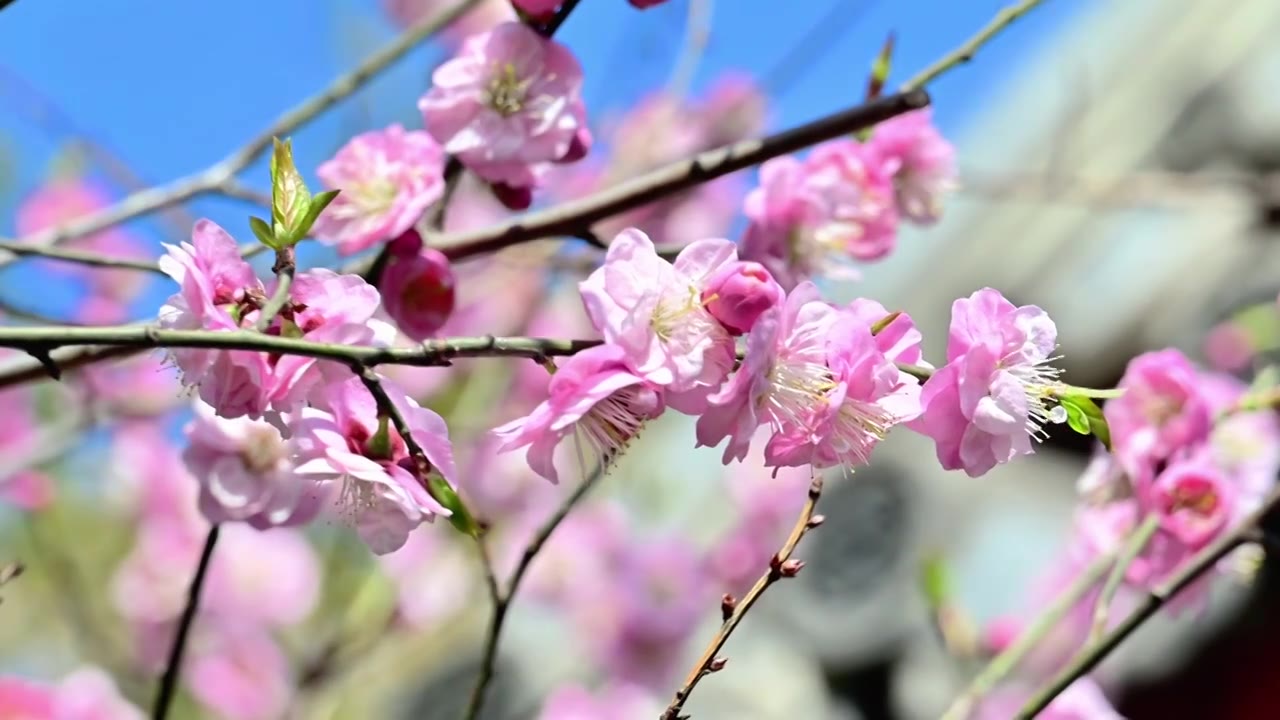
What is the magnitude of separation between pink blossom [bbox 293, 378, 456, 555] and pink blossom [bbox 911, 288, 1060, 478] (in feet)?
0.82

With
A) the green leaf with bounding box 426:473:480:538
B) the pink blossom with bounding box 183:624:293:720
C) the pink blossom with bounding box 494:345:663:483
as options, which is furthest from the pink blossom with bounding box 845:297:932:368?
the pink blossom with bounding box 183:624:293:720

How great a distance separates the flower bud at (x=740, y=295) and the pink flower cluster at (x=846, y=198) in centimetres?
36

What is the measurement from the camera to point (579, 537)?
249 cm

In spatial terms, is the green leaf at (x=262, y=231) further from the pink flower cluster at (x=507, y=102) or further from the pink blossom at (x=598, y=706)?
the pink blossom at (x=598, y=706)

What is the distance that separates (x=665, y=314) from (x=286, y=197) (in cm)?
20

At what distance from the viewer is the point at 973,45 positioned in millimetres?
795

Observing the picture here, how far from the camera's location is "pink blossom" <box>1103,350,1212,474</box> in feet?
3.05

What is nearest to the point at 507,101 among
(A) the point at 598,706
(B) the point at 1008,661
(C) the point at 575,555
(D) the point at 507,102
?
(D) the point at 507,102

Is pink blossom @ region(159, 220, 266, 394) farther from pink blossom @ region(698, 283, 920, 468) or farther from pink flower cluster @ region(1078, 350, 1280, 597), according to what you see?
pink flower cluster @ region(1078, 350, 1280, 597)

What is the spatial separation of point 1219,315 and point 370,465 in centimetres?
188

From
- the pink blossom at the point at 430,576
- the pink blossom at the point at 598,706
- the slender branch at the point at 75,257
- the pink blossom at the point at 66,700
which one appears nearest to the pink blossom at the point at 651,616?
the pink blossom at the point at 430,576

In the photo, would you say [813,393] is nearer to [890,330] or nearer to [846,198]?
[890,330]

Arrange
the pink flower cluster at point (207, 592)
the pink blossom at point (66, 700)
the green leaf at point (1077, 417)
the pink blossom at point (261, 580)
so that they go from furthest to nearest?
the pink blossom at point (261, 580), the pink flower cluster at point (207, 592), the pink blossom at point (66, 700), the green leaf at point (1077, 417)

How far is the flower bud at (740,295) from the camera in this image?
1.70 feet
